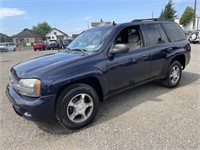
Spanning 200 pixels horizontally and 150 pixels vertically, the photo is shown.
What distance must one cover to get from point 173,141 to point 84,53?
212 centimetres

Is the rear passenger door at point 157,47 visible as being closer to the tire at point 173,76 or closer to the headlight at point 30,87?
the tire at point 173,76

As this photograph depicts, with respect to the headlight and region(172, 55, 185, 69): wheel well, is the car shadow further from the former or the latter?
the headlight

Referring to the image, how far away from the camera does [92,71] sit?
3.29 metres

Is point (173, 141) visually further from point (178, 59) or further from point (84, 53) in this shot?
point (178, 59)

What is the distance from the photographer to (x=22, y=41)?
70.4m

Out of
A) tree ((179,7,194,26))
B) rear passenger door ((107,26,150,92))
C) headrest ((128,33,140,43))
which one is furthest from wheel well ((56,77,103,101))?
tree ((179,7,194,26))

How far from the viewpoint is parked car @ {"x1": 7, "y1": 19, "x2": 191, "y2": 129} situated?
114 inches

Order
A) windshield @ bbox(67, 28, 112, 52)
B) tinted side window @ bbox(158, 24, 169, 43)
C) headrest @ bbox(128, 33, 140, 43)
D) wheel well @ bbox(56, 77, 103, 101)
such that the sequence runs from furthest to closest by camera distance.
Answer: tinted side window @ bbox(158, 24, 169, 43) → headrest @ bbox(128, 33, 140, 43) → windshield @ bbox(67, 28, 112, 52) → wheel well @ bbox(56, 77, 103, 101)

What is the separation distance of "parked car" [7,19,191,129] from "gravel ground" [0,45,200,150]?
0.32 m

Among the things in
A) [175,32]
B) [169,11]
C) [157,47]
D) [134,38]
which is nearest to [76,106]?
[134,38]

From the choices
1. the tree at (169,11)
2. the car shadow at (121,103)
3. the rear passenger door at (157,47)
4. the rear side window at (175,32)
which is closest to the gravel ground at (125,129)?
the car shadow at (121,103)

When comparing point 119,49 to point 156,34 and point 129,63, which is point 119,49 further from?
point 156,34

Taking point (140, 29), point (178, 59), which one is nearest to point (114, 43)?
point (140, 29)

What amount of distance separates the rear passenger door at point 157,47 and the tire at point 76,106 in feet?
5.94
